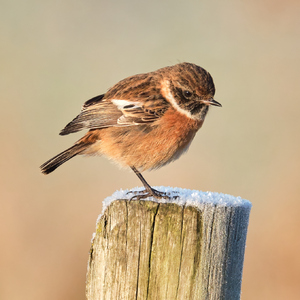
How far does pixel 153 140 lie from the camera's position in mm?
5086

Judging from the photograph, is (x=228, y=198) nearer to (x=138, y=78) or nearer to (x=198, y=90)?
(x=198, y=90)

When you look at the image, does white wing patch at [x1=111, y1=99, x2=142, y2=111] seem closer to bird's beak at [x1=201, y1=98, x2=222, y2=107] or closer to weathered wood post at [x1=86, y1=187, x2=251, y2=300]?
bird's beak at [x1=201, y1=98, x2=222, y2=107]

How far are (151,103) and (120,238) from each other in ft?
7.53

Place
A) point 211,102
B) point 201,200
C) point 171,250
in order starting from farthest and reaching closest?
point 211,102 < point 201,200 < point 171,250

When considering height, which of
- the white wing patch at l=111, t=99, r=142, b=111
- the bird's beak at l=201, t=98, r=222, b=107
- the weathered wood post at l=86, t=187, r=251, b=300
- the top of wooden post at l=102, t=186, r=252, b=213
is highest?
the bird's beak at l=201, t=98, r=222, b=107

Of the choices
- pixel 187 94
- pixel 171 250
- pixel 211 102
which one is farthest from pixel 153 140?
pixel 171 250

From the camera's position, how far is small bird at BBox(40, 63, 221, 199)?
5086 millimetres

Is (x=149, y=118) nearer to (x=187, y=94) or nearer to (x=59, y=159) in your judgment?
(x=187, y=94)

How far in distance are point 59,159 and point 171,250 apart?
251 centimetres

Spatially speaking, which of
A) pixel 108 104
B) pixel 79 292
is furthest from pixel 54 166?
pixel 79 292

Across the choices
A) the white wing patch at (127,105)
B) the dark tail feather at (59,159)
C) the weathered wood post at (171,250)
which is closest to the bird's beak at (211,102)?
the white wing patch at (127,105)

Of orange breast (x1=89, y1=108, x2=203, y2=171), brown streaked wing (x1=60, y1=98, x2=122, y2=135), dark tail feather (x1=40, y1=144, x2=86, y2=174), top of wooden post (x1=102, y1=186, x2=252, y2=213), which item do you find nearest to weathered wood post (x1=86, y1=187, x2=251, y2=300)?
top of wooden post (x1=102, y1=186, x2=252, y2=213)

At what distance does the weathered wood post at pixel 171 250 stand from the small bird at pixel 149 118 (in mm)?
1879

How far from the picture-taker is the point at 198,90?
5105 mm
